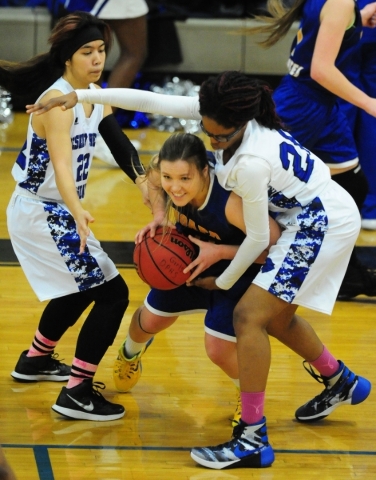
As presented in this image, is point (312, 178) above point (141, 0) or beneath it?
above

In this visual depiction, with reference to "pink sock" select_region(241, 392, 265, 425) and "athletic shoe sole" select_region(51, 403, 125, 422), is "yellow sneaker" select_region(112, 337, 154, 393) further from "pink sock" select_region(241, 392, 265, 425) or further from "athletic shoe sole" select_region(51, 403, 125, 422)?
"pink sock" select_region(241, 392, 265, 425)

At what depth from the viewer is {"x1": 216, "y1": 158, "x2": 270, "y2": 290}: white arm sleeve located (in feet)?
9.43

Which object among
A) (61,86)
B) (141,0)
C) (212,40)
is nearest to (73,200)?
(61,86)

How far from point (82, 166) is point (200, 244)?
1.95 feet

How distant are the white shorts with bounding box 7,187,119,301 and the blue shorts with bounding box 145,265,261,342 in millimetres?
204

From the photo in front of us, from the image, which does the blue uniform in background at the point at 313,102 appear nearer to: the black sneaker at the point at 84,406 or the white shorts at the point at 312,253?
the white shorts at the point at 312,253

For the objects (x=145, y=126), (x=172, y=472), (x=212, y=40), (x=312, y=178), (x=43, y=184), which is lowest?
(x=145, y=126)

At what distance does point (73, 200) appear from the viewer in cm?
317

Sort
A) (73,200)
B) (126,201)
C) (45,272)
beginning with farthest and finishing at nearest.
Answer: (126,201)
(45,272)
(73,200)

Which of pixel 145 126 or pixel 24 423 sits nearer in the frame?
pixel 24 423

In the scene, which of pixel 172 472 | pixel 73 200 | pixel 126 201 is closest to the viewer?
pixel 172 472

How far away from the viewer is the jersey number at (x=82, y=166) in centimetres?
345

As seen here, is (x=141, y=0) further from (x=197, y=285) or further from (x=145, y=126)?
(x=197, y=285)

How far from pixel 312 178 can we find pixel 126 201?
3253 millimetres
